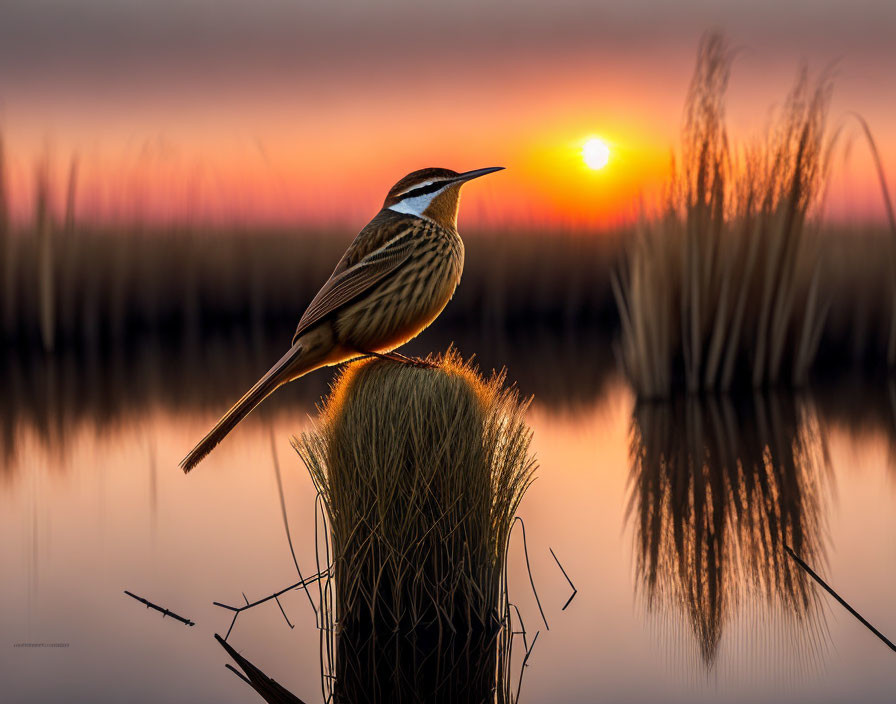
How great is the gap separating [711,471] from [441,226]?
170 inches

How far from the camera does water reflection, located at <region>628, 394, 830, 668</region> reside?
205 inches

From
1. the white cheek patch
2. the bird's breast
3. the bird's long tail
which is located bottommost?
the bird's long tail

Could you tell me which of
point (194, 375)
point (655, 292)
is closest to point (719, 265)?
point (655, 292)

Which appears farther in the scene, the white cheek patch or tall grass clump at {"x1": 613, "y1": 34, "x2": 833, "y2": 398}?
tall grass clump at {"x1": 613, "y1": 34, "x2": 833, "y2": 398}

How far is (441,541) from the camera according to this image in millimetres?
4391

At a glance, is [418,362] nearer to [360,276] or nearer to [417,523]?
[360,276]

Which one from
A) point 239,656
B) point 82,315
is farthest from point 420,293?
point 82,315

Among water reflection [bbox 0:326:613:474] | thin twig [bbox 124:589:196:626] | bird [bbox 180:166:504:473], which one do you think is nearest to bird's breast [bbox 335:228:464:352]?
bird [bbox 180:166:504:473]

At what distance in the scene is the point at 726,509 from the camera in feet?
23.5

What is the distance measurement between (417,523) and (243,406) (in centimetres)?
114

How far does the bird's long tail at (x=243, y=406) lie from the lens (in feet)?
15.5

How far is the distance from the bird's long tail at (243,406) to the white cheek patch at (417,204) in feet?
3.39

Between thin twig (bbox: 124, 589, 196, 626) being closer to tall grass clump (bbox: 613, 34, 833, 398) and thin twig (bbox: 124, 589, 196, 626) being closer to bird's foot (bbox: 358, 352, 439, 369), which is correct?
bird's foot (bbox: 358, 352, 439, 369)

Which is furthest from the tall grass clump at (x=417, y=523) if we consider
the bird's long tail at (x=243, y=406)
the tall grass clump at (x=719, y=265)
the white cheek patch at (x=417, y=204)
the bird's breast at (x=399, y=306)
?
the tall grass clump at (x=719, y=265)
